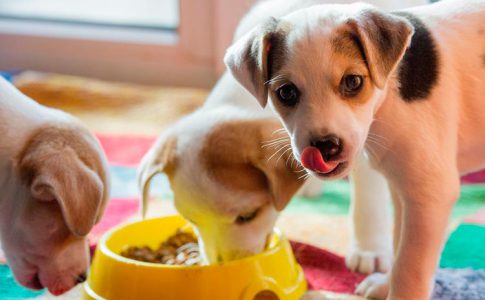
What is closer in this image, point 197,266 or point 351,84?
point 351,84

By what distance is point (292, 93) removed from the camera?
202 centimetres

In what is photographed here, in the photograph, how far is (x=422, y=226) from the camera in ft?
7.04

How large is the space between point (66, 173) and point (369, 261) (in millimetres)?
1091

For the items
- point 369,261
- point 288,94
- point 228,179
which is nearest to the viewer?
point 288,94

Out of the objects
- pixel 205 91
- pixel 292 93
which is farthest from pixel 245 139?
pixel 205 91

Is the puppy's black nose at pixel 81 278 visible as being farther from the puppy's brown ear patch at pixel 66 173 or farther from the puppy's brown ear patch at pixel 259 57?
the puppy's brown ear patch at pixel 259 57

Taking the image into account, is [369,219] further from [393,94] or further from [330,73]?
[330,73]

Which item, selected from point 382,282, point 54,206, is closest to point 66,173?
point 54,206

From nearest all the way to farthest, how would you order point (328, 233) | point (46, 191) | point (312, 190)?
point (46, 191) < point (328, 233) < point (312, 190)

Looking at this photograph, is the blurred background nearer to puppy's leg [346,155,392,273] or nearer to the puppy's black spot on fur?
puppy's leg [346,155,392,273]

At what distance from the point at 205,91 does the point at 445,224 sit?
2679mm

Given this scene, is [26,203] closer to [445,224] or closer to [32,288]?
[32,288]

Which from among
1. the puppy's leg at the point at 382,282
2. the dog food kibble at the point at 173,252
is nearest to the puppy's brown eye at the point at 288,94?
the puppy's leg at the point at 382,282

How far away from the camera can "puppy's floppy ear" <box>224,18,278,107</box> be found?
210 cm
